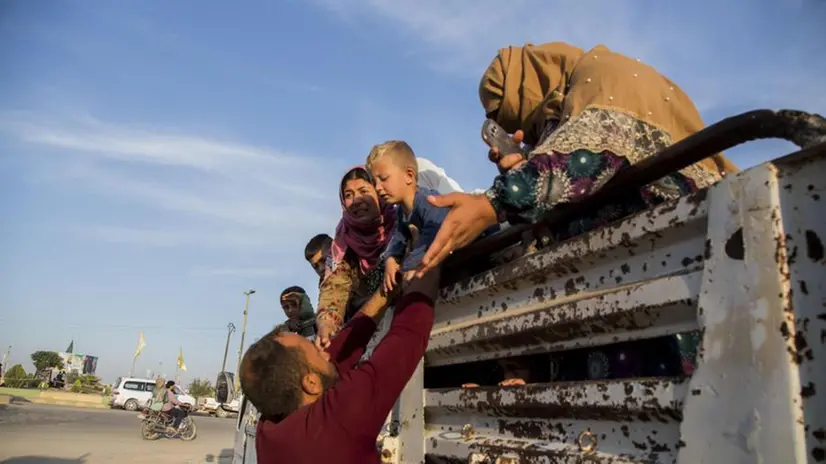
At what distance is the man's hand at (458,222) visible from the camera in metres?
1.73

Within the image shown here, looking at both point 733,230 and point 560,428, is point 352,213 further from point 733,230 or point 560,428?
point 733,230

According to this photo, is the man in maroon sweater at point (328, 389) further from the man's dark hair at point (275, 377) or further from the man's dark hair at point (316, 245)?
the man's dark hair at point (316, 245)

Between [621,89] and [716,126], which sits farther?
[621,89]

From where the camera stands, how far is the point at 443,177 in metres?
4.02

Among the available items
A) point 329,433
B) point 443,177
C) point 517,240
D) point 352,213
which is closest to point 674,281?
point 517,240

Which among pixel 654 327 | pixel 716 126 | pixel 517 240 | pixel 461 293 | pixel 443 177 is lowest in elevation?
pixel 654 327

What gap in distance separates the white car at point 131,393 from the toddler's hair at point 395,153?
30.8m

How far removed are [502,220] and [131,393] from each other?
32900mm

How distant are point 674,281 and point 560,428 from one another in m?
0.46

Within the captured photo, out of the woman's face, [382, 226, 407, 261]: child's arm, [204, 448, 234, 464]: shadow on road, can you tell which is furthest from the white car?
[382, 226, 407, 261]: child's arm

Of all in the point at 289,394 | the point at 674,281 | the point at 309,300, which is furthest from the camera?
the point at 309,300

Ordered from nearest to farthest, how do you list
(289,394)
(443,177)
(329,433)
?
(329,433) → (289,394) → (443,177)

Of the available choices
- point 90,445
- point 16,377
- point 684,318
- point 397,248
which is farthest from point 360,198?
point 16,377

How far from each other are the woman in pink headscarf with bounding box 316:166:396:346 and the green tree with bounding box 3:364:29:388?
50747 mm
